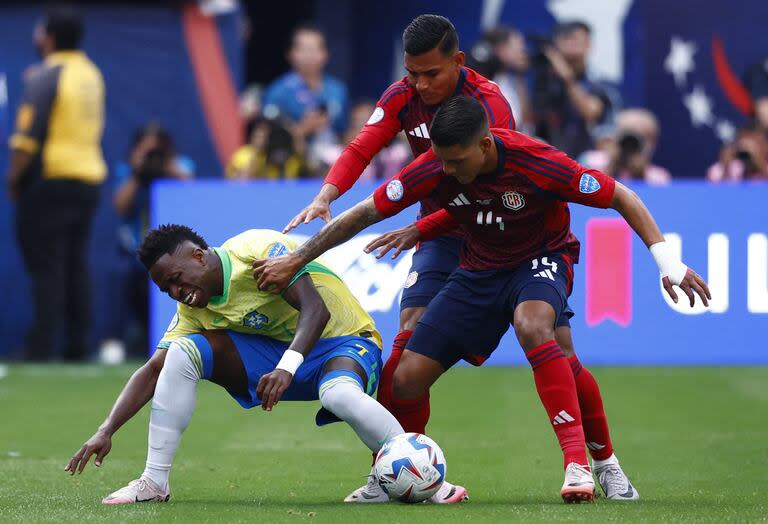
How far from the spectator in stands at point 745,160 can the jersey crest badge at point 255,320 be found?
7.58m

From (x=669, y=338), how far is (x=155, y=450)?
22.6 ft

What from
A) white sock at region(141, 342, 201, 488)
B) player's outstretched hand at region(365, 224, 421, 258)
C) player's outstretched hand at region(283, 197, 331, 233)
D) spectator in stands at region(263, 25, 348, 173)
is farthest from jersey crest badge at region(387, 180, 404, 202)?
spectator in stands at region(263, 25, 348, 173)

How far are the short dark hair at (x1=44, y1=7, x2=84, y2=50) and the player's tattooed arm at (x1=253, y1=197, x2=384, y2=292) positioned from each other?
7.27 meters

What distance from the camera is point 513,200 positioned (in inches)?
248

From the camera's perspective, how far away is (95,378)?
39.8 feet

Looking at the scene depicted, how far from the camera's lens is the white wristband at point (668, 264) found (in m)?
6.10

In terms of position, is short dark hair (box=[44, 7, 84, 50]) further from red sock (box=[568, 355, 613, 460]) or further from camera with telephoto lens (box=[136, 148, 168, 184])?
red sock (box=[568, 355, 613, 460])

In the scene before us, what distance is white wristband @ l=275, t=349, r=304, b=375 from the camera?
6.08 meters

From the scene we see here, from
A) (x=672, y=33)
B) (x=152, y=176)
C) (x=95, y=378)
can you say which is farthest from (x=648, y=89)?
(x=95, y=378)

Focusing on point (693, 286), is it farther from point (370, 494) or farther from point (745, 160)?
point (745, 160)

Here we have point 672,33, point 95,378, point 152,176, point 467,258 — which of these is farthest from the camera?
point 672,33

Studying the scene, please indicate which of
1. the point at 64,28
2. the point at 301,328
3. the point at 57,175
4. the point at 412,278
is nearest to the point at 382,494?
the point at 301,328

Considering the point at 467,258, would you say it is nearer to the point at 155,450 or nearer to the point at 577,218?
the point at 155,450

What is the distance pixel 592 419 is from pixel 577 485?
59cm
